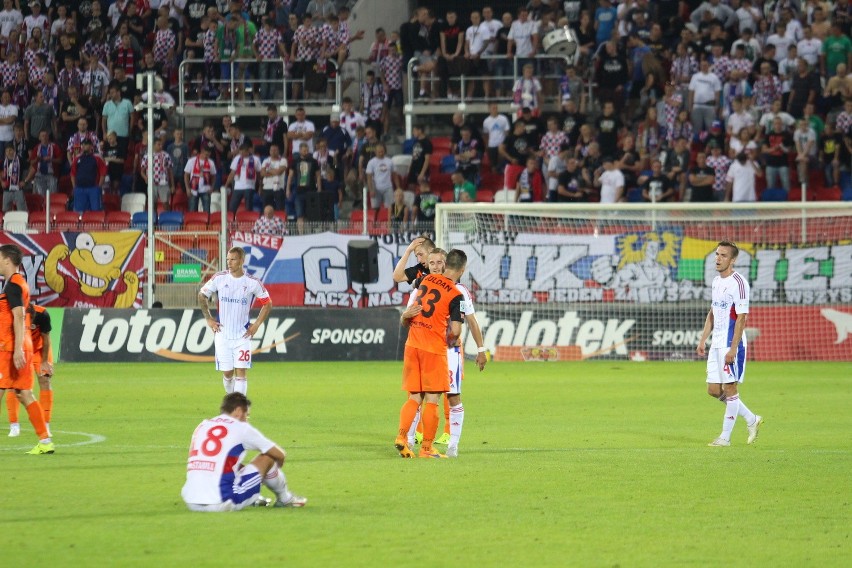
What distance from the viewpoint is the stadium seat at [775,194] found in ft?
91.5

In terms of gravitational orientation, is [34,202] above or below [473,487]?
above

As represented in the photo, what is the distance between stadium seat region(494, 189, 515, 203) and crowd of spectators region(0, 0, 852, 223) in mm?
275

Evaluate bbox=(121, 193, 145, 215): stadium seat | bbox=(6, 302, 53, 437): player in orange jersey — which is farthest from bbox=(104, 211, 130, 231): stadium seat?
bbox=(6, 302, 53, 437): player in orange jersey

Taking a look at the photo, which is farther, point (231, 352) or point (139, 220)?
point (139, 220)

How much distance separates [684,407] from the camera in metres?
17.5

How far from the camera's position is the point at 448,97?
3269 centimetres

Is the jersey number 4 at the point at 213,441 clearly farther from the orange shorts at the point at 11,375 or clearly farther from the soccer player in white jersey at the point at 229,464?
the orange shorts at the point at 11,375

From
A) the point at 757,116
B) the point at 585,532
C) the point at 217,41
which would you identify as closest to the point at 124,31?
the point at 217,41

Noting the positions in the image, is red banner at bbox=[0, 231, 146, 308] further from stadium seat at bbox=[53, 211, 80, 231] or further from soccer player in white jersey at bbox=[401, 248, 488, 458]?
soccer player in white jersey at bbox=[401, 248, 488, 458]

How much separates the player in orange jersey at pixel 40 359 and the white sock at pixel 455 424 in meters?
4.21

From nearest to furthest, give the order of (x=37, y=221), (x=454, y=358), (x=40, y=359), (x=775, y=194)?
(x=454, y=358)
(x=40, y=359)
(x=775, y=194)
(x=37, y=221)

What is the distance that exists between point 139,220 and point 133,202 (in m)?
1.43

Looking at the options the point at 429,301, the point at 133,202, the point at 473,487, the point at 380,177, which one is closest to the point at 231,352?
the point at 429,301

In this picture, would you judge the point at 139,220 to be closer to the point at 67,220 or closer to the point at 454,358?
the point at 67,220
